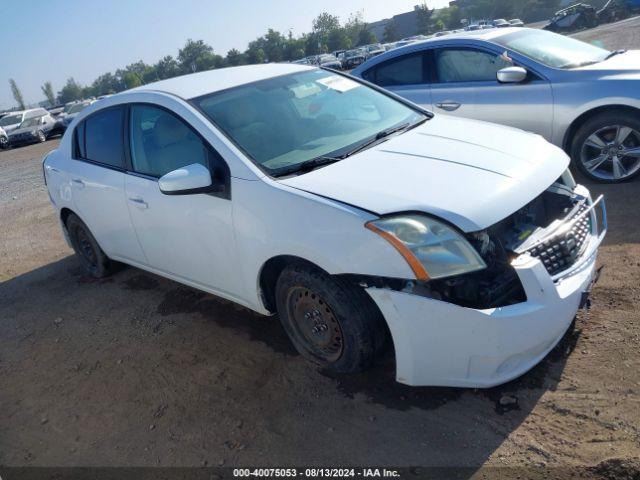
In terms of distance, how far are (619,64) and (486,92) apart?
1258 millimetres

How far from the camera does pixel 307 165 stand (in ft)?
9.88

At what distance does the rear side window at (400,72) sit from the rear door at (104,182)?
3461mm

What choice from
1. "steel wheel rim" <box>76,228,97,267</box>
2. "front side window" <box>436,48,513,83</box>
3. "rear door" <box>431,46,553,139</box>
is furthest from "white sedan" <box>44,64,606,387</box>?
"front side window" <box>436,48,513,83</box>

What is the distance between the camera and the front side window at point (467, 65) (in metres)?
5.62

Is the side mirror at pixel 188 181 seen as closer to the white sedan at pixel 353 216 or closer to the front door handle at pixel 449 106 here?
the white sedan at pixel 353 216

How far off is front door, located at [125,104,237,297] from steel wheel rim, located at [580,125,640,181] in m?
3.79

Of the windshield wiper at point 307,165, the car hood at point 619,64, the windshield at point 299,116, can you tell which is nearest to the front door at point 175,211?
the windshield at point 299,116

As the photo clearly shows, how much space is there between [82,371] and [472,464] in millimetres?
2623

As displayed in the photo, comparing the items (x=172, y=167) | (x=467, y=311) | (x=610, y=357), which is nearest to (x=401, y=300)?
(x=467, y=311)

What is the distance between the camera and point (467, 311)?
2.31 meters

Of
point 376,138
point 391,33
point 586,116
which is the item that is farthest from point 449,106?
point 391,33

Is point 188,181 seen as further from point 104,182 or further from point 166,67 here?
point 166,67

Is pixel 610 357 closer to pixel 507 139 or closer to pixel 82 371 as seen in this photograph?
pixel 507 139

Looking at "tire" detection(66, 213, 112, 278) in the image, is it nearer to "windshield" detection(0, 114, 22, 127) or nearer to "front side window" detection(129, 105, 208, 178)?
"front side window" detection(129, 105, 208, 178)
